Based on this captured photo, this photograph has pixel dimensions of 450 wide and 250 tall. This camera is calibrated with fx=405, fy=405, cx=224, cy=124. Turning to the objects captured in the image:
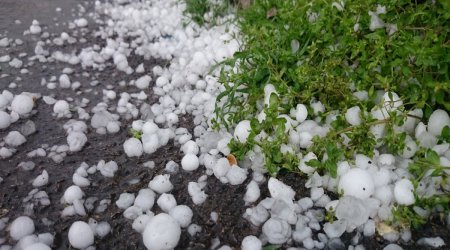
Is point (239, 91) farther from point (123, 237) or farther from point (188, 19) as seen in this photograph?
point (188, 19)

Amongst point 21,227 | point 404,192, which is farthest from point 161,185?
point 404,192

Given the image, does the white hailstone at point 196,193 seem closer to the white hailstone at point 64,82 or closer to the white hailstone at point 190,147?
the white hailstone at point 190,147

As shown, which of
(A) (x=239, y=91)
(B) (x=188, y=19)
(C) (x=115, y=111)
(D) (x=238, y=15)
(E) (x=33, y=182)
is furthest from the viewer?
(B) (x=188, y=19)

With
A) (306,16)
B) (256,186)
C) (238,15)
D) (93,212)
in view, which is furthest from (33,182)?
(238,15)

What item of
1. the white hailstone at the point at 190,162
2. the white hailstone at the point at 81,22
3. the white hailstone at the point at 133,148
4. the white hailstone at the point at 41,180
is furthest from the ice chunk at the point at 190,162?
the white hailstone at the point at 81,22

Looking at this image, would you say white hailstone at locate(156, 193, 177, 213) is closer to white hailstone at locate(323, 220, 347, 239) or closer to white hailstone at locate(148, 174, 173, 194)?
white hailstone at locate(148, 174, 173, 194)

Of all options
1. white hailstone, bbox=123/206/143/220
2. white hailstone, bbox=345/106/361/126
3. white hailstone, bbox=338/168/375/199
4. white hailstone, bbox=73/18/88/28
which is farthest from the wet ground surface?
white hailstone, bbox=73/18/88/28

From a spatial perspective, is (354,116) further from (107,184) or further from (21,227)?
(21,227)

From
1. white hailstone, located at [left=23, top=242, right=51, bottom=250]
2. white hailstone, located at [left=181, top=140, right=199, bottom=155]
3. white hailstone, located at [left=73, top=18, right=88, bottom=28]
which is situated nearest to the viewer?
white hailstone, located at [left=23, top=242, right=51, bottom=250]
